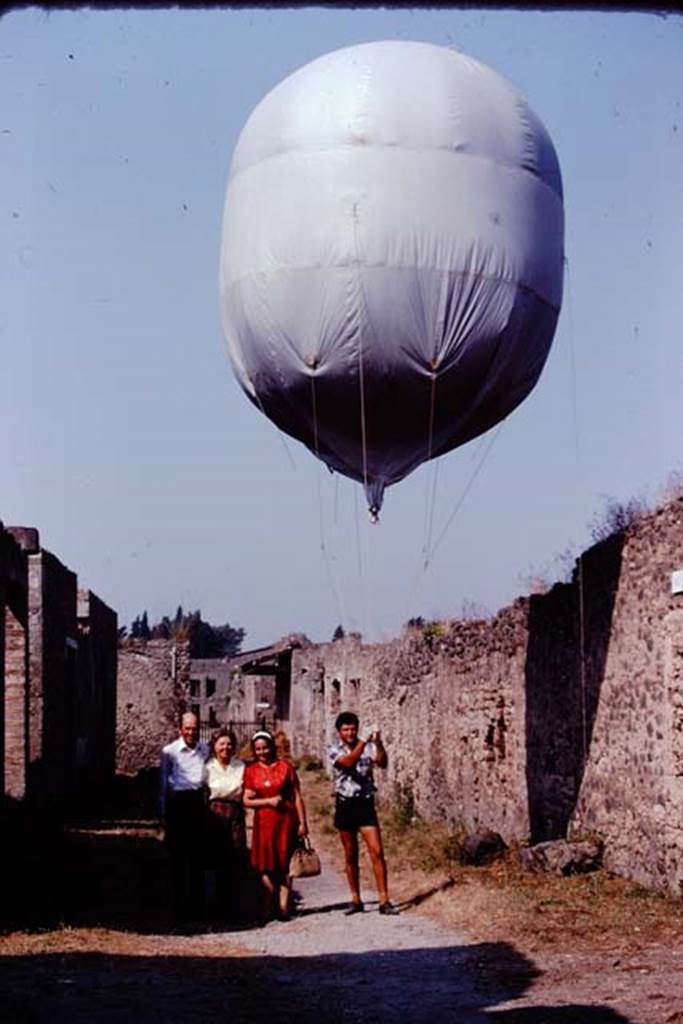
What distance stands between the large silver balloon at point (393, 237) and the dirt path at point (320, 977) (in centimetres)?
339

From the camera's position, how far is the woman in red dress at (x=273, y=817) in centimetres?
1037

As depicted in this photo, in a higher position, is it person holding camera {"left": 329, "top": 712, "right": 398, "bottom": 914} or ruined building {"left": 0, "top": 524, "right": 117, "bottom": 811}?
ruined building {"left": 0, "top": 524, "right": 117, "bottom": 811}

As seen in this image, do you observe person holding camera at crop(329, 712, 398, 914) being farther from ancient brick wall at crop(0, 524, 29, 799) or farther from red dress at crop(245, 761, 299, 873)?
ancient brick wall at crop(0, 524, 29, 799)

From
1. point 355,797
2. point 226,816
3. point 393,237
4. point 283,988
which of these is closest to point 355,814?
point 355,797

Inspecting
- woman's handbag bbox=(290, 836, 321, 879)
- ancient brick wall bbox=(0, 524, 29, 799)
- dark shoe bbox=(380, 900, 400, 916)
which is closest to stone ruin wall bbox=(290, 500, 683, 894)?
dark shoe bbox=(380, 900, 400, 916)

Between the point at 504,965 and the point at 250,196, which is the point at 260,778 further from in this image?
the point at 250,196

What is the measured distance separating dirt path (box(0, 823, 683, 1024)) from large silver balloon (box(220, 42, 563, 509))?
3387 millimetres

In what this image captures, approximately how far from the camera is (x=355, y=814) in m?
10.6

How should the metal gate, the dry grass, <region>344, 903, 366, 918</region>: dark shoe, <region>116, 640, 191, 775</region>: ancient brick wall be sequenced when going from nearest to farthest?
1. the dry grass
2. <region>344, 903, 366, 918</region>: dark shoe
3. <region>116, 640, 191, 775</region>: ancient brick wall
4. the metal gate

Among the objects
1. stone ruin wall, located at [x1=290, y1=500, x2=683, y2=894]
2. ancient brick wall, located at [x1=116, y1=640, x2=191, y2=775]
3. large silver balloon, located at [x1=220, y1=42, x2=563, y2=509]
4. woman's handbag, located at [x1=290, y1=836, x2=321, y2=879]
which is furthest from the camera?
ancient brick wall, located at [x1=116, y1=640, x2=191, y2=775]

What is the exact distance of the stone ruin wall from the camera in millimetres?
10336

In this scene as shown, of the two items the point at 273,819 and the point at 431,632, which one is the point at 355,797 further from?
the point at 431,632

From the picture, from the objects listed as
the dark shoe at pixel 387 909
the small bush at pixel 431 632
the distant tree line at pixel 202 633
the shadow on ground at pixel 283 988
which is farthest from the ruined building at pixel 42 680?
the distant tree line at pixel 202 633

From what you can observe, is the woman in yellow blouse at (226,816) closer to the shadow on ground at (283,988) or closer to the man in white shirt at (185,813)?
the man in white shirt at (185,813)
